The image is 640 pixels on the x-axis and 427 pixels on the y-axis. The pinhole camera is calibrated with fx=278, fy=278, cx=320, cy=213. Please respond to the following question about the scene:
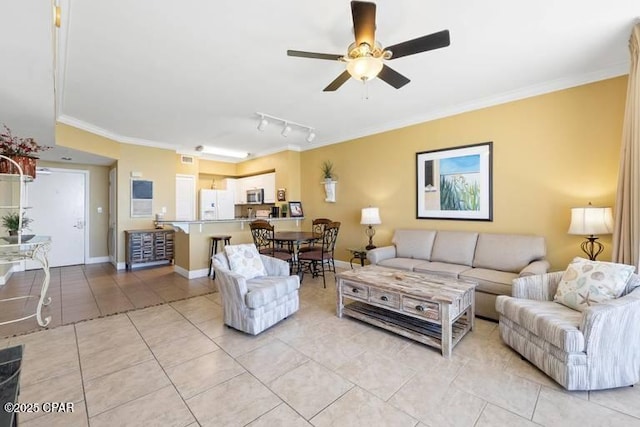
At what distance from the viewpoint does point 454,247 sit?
13.2 feet

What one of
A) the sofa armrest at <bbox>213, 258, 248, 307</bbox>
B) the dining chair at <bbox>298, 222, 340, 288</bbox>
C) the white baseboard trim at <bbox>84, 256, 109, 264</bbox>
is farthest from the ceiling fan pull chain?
the white baseboard trim at <bbox>84, 256, 109, 264</bbox>

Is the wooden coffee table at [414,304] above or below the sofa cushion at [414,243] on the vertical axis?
below

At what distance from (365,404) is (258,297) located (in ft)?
4.46

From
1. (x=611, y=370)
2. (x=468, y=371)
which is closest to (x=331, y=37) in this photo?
(x=468, y=371)

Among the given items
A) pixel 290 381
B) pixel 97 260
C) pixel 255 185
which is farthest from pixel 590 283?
pixel 97 260

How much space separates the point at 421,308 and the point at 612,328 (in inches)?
50.1

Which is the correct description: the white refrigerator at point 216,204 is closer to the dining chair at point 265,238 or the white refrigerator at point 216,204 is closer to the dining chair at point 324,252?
the dining chair at point 265,238

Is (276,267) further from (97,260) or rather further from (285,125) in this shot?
(97,260)

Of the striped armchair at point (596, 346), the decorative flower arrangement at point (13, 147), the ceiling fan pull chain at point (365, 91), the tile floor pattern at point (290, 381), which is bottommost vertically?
the tile floor pattern at point (290, 381)

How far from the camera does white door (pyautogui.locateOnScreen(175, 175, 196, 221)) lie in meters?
7.14

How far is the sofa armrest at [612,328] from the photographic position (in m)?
1.91

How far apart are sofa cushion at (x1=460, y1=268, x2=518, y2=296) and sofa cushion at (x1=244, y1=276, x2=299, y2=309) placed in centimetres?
207

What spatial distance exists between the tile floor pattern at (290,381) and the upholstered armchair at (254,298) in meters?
0.15

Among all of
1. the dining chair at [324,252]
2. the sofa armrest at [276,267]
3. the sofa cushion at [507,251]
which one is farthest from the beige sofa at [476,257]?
the sofa armrest at [276,267]
